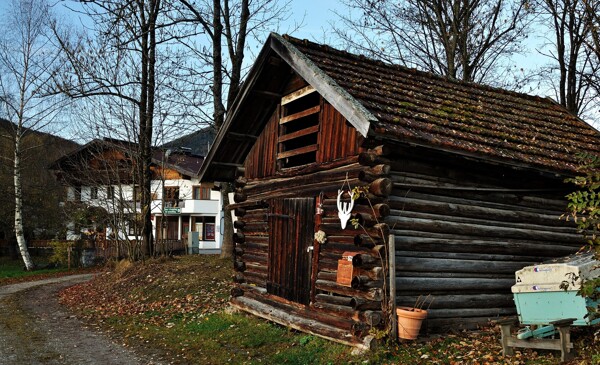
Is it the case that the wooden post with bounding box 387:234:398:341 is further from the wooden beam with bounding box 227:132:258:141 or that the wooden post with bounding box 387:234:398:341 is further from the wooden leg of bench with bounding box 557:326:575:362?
the wooden beam with bounding box 227:132:258:141

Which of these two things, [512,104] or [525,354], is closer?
[525,354]

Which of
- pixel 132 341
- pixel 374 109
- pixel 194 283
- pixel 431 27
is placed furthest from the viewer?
pixel 431 27

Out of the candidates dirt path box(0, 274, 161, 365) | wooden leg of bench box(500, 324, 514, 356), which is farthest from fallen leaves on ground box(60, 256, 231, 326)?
wooden leg of bench box(500, 324, 514, 356)

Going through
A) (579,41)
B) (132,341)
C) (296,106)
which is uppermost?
(579,41)

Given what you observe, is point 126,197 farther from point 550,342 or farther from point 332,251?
point 550,342

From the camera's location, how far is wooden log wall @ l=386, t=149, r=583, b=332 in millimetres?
9219

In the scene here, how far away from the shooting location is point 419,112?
32.4 feet

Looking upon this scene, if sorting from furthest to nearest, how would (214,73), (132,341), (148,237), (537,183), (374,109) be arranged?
(148,237) < (214,73) < (132,341) < (537,183) < (374,109)

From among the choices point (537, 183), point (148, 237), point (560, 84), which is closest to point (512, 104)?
point (537, 183)

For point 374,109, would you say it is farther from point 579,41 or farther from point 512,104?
point 579,41

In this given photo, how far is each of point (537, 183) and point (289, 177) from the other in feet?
16.3

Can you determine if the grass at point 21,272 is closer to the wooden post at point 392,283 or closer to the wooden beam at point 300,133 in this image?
the wooden beam at point 300,133

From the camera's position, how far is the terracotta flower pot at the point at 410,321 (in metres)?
8.37

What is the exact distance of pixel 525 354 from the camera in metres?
8.02
